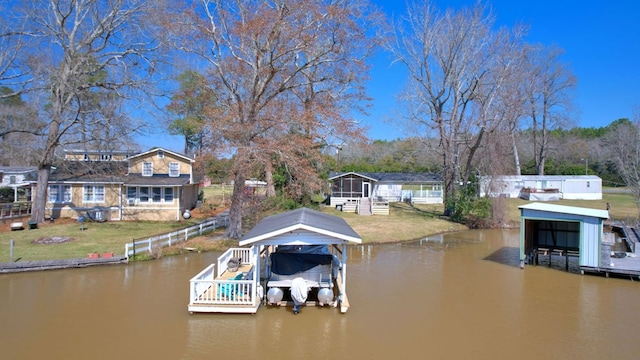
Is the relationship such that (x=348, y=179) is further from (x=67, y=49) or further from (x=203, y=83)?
(x=67, y=49)

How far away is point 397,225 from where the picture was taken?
90.2 ft

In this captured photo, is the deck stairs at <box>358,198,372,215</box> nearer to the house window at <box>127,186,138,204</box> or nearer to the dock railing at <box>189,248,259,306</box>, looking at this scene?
the house window at <box>127,186,138,204</box>

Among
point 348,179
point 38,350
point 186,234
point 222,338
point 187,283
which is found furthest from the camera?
point 348,179

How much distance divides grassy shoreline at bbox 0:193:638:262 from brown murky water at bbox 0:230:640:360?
2971 mm

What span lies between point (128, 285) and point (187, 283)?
1.80 meters

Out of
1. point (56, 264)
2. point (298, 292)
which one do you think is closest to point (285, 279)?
point (298, 292)

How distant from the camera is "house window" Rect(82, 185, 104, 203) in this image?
86.0 ft

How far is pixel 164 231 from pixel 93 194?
279 inches

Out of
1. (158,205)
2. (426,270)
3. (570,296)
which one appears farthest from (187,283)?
(158,205)

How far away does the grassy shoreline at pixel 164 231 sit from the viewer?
57.4ft

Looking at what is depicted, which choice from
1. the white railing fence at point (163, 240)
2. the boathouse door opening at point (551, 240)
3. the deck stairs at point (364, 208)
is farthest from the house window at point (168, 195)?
the boathouse door opening at point (551, 240)

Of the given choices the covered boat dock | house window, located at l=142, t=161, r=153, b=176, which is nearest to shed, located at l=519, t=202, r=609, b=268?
the covered boat dock

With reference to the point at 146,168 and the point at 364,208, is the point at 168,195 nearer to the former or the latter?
the point at 146,168

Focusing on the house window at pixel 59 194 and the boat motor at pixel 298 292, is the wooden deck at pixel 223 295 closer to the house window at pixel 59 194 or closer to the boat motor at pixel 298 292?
the boat motor at pixel 298 292
